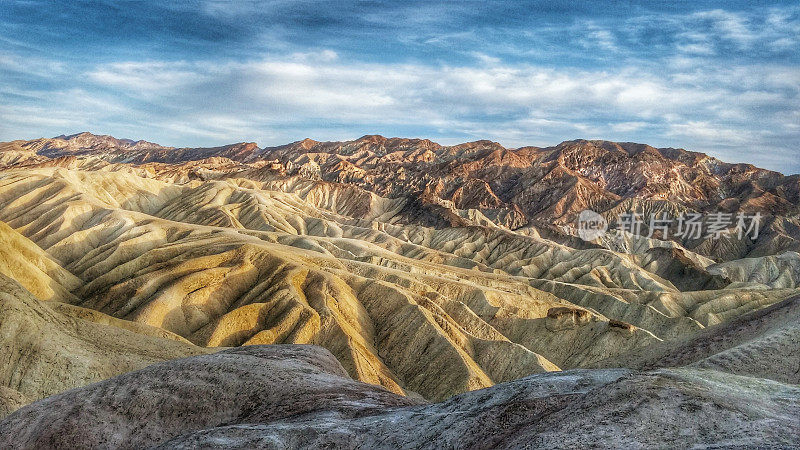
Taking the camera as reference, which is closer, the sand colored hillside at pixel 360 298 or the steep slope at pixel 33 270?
the sand colored hillside at pixel 360 298

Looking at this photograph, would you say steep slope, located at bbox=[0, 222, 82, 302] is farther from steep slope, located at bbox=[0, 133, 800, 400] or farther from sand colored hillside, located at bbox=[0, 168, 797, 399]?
sand colored hillside, located at bbox=[0, 168, 797, 399]

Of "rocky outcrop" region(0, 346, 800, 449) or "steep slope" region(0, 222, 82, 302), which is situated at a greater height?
"rocky outcrop" region(0, 346, 800, 449)

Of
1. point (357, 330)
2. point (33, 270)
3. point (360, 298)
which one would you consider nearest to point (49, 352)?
point (357, 330)

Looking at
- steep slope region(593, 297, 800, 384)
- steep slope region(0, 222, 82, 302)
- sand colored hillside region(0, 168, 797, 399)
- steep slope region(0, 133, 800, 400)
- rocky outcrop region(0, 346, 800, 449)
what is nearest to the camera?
rocky outcrop region(0, 346, 800, 449)

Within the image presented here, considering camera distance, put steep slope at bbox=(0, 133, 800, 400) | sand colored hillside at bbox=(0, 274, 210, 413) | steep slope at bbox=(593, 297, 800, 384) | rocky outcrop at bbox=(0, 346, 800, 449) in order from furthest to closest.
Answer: steep slope at bbox=(0, 133, 800, 400), sand colored hillside at bbox=(0, 274, 210, 413), steep slope at bbox=(593, 297, 800, 384), rocky outcrop at bbox=(0, 346, 800, 449)

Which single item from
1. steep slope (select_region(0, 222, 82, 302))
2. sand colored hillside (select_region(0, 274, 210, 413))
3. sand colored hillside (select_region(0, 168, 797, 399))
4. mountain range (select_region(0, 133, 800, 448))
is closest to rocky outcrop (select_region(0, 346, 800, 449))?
mountain range (select_region(0, 133, 800, 448))

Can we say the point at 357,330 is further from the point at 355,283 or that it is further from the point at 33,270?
the point at 33,270

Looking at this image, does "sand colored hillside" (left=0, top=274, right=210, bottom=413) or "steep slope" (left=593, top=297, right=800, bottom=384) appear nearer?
"steep slope" (left=593, top=297, right=800, bottom=384)

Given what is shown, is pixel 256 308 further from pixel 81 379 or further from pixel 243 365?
pixel 243 365

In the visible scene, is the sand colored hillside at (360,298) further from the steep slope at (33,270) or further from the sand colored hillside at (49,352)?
the sand colored hillside at (49,352)

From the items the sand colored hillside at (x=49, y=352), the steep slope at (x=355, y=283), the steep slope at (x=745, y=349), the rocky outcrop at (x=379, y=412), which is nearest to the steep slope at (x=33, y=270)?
the steep slope at (x=355, y=283)

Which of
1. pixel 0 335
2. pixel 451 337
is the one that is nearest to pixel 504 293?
pixel 451 337
